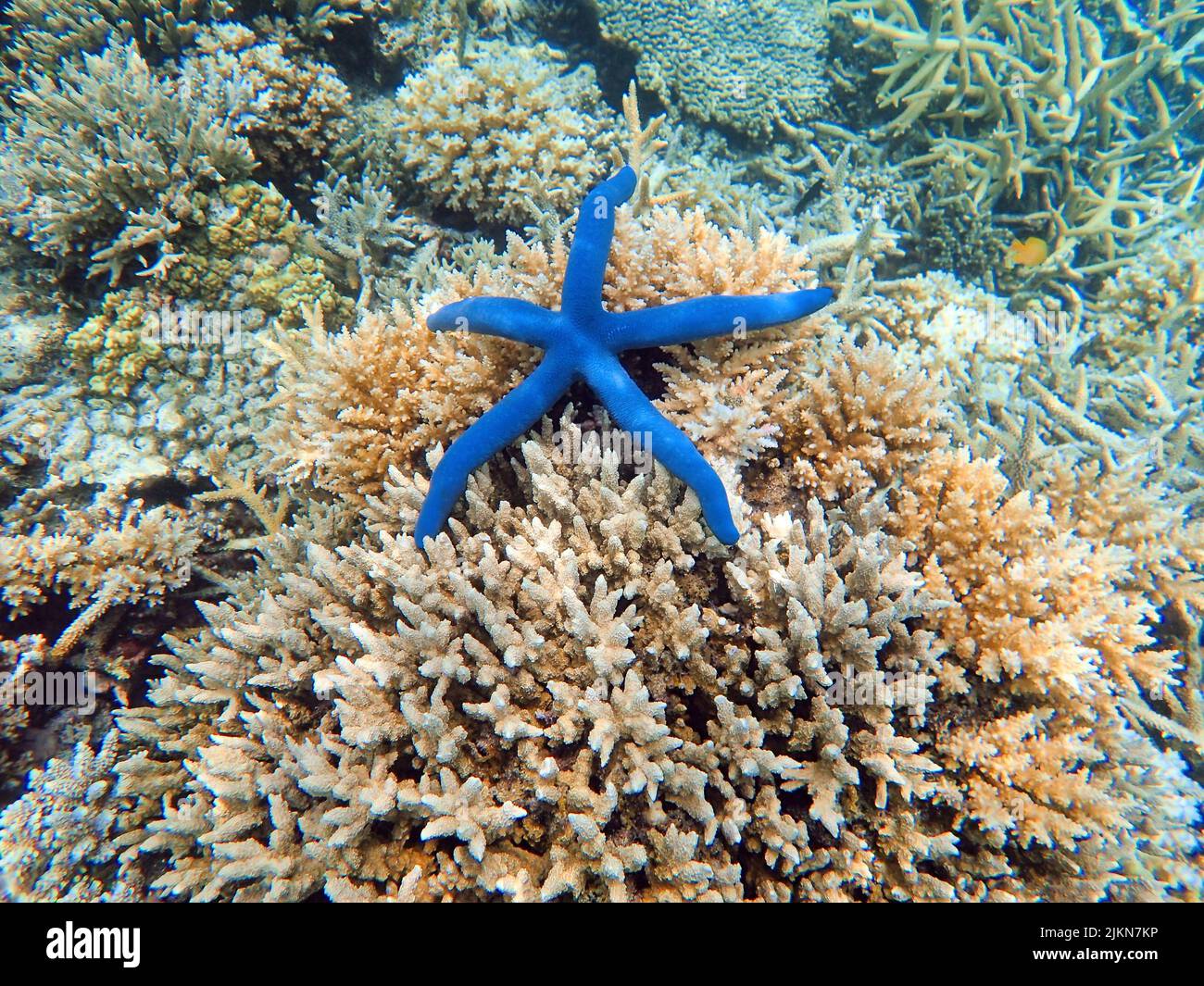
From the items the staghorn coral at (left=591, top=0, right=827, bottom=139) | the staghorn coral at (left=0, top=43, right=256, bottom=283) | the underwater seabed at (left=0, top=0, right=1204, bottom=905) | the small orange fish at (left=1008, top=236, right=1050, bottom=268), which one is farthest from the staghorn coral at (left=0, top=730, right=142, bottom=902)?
the small orange fish at (left=1008, top=236, right=1050, bottom=268)

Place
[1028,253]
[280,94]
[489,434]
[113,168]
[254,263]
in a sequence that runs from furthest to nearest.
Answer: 1. [1028,253]
2. [280,94]
3. [254,263]
4. [113,168]
5. [489,434]

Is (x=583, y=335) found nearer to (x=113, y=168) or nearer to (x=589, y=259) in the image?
(x=589, y=259)

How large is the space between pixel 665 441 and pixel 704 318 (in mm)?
642

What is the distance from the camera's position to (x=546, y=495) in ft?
9.16

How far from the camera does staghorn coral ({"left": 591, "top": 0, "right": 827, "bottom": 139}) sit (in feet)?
19.1

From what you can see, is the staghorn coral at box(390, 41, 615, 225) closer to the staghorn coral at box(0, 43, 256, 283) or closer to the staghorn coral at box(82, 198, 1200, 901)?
the staghorn coral at box(0, 43, 256, 283)

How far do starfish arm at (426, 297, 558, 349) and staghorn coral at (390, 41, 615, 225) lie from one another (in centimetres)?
203

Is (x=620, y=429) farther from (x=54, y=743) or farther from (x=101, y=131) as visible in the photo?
(x=101, y=131)

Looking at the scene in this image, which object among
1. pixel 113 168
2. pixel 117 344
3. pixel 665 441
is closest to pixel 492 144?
pixel 113 168

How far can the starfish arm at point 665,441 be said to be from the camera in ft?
8.05

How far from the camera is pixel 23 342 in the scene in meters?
4.00

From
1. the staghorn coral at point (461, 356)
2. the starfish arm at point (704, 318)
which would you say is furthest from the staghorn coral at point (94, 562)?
the starfish arm at point (704, 318)

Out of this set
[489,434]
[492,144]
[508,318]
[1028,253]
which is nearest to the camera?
[489,434]
